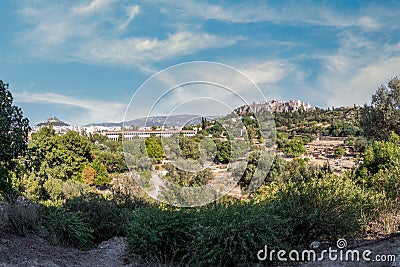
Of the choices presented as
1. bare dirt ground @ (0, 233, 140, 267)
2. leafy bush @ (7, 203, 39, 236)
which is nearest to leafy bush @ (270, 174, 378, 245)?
bare dirt ground @ (0, 233, 140, 267)

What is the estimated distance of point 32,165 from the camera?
18.8 feet

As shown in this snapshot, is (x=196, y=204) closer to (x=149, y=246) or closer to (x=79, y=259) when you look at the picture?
(x=149, y=246)

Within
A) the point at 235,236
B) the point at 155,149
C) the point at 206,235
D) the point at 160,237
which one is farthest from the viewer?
the point at 155,149

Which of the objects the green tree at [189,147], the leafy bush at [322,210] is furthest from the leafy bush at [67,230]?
the leafy bush at [322,210]

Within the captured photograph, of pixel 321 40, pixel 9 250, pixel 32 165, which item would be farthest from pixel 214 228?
pixel 321 40

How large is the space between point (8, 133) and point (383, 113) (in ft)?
60.2

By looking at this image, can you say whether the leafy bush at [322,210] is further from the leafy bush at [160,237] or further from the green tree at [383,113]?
the green tree at [383,113]

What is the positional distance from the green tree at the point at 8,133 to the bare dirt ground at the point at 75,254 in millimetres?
1050

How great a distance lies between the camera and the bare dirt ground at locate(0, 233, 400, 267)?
4.03m

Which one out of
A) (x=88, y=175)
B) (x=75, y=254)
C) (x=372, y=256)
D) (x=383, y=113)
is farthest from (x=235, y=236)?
(x=88, y=175)

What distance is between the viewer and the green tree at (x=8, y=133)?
5.23 metres

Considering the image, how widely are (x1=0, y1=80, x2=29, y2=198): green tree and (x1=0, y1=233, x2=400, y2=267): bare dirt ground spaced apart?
1.05 m

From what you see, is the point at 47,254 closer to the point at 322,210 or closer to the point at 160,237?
the point at 160,237

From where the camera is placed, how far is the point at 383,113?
18266mm
